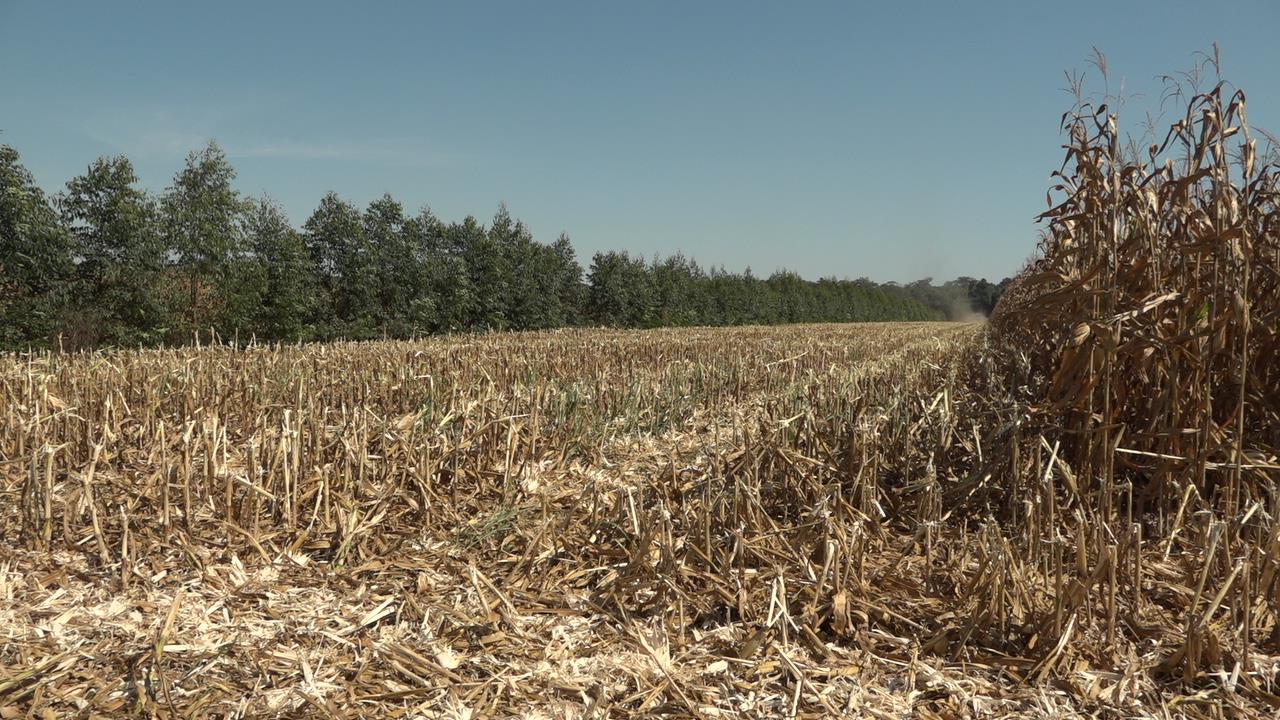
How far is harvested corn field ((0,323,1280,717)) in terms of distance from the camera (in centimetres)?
275

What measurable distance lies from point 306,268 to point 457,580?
1045 inches

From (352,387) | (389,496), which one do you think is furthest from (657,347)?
(389,496)

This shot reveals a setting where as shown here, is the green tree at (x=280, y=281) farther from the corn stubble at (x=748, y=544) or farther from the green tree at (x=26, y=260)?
the corn stubble at (x=748, y=544)

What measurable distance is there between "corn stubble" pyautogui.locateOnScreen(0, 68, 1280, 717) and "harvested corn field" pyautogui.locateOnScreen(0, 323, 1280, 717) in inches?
0.7

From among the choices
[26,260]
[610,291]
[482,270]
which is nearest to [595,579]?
[26,260]

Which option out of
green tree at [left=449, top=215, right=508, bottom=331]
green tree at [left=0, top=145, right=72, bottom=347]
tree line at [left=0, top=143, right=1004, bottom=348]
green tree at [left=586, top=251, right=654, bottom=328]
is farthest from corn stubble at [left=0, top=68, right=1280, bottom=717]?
green tree at [left=586, top=251, right=654, bottom=328]

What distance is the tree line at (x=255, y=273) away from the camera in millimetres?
20141

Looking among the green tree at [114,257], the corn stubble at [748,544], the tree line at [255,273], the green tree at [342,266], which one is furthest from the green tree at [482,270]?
the corn stubble at [748,544]

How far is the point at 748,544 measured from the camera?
390 centimetres

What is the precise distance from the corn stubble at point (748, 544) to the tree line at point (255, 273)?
10616mm

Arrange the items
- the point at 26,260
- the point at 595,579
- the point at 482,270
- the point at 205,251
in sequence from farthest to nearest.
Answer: the point at 482,270 < the point at 205,251 < the point at 26,260 < the point at 595,579

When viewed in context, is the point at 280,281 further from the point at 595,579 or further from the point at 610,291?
the point at 595,579

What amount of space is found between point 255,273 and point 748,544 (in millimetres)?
26656

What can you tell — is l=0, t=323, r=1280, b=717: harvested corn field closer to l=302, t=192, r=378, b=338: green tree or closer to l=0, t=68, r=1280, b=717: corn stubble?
l=0, t=68, r=1280, b=717: corn stubble
